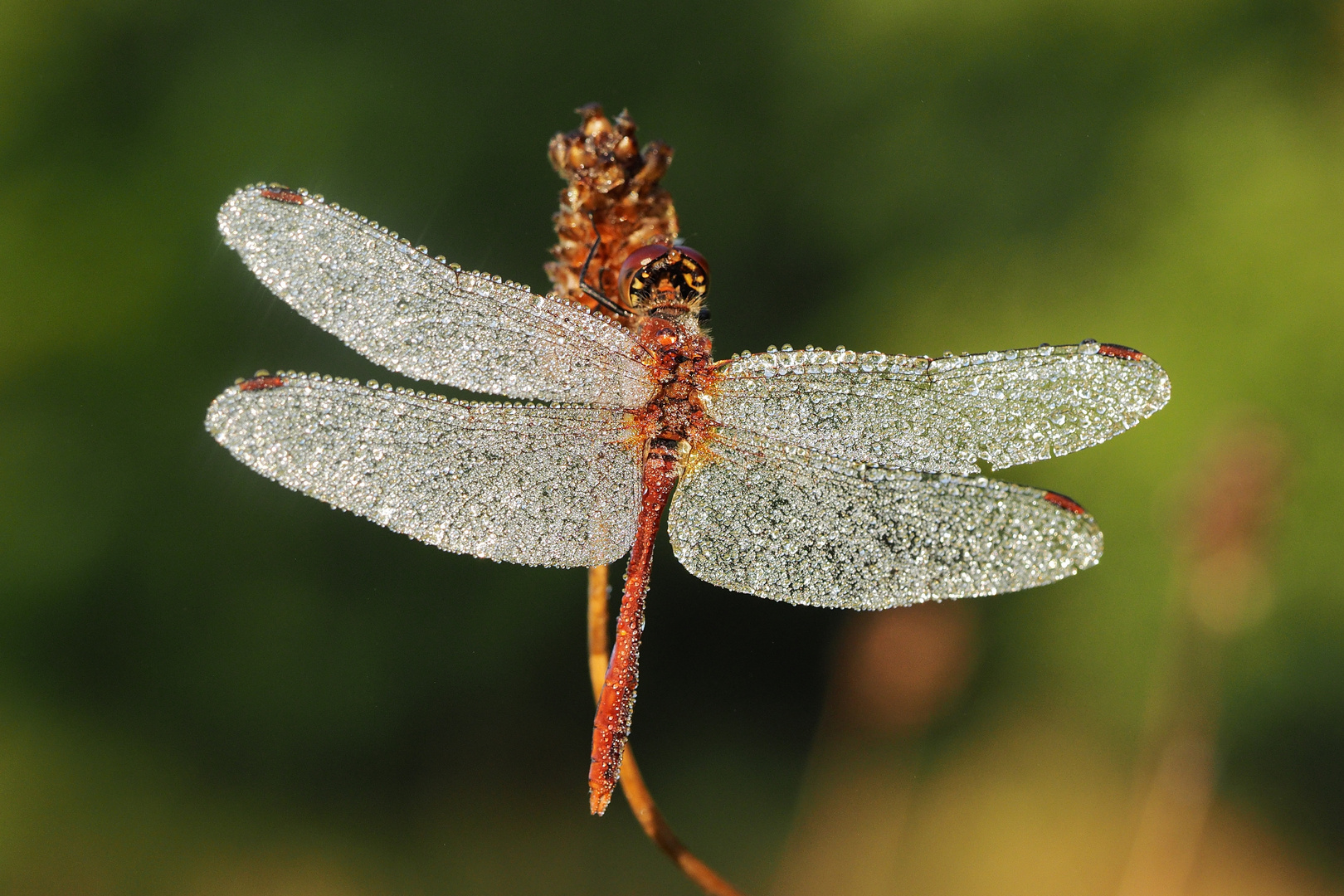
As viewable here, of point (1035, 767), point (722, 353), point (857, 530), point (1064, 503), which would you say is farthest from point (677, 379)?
point (1035, 767)

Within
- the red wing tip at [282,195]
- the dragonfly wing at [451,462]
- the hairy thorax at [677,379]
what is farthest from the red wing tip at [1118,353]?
the red wing tip at [282,195]

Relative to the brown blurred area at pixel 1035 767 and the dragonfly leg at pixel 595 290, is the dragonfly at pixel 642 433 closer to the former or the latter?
the dragonfly leg at pixel 595 290

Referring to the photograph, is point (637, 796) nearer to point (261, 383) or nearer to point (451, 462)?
point (451, 462)

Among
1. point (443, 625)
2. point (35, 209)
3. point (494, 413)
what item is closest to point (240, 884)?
point (443, 625)

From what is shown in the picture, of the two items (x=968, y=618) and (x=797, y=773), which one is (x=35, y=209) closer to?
(x=968, y=618)

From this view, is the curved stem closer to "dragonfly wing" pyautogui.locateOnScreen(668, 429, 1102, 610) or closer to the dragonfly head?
"dragonfly wing" pyautogui.locateOnScreen(668, 429, 1102, 610)

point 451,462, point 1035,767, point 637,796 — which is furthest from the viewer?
point 1035,767
